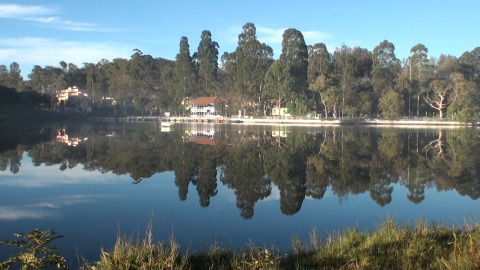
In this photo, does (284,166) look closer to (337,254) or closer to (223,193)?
(223,193)

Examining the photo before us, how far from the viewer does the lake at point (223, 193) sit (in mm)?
9180

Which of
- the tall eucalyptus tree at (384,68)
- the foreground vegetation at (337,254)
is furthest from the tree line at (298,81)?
A: the foreground vegetation at (337,254)

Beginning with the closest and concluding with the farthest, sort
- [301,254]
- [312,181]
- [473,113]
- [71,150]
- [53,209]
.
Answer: [301,254] → [53,209] → [312,181] → [71,150] → [473,113]

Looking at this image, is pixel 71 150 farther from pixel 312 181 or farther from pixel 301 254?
pixel 301 254

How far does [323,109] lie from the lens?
68000mm

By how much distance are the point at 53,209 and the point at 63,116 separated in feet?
214

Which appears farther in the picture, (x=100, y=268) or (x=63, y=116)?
(x=63, y=116)

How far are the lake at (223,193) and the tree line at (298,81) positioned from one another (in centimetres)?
3782

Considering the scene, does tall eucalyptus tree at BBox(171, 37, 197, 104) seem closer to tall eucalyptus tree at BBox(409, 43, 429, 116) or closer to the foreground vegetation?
tall eucalyptus tree at BBox(409, 43, 429, 116)

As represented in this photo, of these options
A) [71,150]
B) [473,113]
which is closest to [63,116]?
[71,150]

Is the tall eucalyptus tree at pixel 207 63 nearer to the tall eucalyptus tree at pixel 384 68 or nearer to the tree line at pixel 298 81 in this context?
the tree line at pixel 298 81

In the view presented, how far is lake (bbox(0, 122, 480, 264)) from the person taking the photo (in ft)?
30.1

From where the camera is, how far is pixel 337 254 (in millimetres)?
5879

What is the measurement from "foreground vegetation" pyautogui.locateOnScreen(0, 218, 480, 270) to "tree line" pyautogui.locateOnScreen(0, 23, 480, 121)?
52068 millimetres
